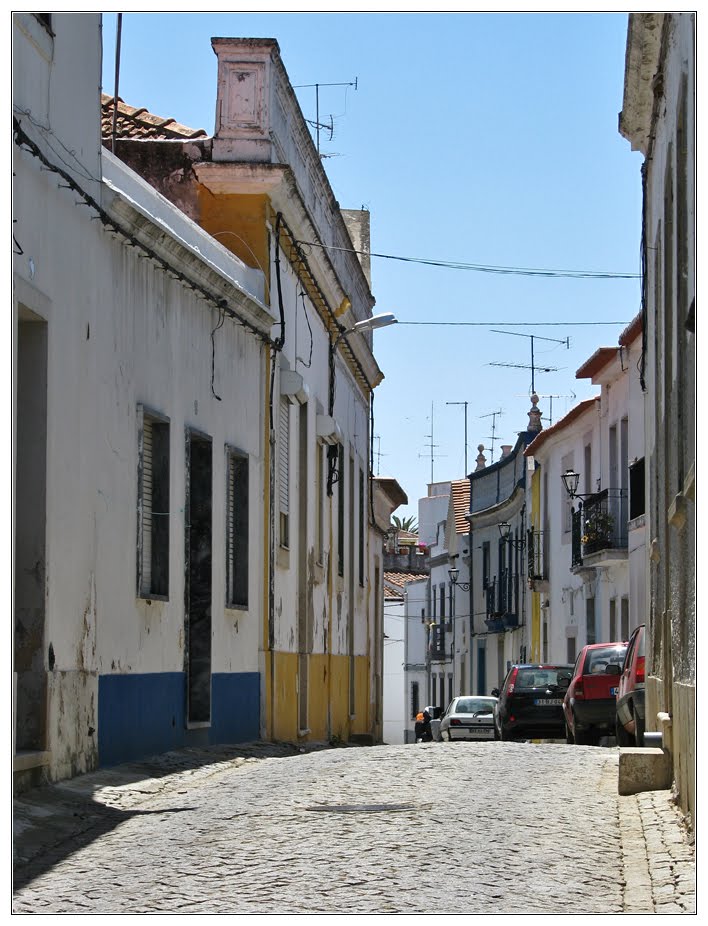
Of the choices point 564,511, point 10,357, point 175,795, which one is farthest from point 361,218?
point 10,357

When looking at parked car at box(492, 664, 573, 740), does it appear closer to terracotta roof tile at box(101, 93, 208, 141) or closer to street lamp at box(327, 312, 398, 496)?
street lamp at box(327, 312, 398, 496)

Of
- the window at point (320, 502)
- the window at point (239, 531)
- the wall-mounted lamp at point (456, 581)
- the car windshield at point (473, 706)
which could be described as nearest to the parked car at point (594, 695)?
the window at point (320, 502)

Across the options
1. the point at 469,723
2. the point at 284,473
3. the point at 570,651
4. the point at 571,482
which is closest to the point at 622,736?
the point at 284,473

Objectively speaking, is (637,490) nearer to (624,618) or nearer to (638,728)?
(624,618)

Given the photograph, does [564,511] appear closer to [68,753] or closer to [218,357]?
[218,357]

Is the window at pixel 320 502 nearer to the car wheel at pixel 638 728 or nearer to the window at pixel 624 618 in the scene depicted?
the car wheel at pixel 638 728

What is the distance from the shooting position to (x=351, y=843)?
8.75 m

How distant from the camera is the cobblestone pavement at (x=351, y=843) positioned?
23.5 feet

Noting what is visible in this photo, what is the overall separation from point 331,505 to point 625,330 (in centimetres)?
632

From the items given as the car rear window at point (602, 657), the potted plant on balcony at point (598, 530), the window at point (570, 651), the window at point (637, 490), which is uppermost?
the window at point (637, 490)

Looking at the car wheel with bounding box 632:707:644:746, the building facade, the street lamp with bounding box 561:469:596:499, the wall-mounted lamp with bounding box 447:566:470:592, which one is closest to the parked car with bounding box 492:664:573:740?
the car wheel with bounding box 632:707:644:746

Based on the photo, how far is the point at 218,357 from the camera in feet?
58.2

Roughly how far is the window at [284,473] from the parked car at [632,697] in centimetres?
524

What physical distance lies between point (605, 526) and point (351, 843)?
24585mm
